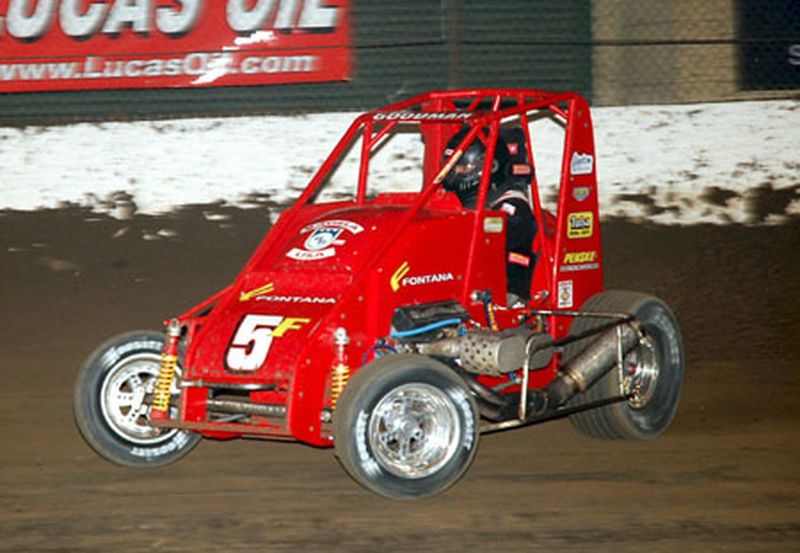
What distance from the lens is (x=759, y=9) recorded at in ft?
38.1

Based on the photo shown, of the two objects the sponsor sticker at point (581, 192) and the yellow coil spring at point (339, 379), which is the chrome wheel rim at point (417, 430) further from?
the sponsor sticker at point (581, 192)

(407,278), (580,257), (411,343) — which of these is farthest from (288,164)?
(411,343)

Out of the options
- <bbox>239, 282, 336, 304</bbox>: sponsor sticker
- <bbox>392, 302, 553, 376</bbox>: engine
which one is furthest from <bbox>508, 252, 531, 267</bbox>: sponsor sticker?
<bbox>239, 282, 336, 304</bbox>: sponsor sticker

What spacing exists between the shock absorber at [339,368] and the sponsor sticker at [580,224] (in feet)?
5.62

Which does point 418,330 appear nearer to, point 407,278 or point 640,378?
point 407,278

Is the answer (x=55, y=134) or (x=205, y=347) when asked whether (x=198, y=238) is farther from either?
(x=205, y=347)

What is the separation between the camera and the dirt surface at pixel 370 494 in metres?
5.48

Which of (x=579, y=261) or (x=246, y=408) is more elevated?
(x=579, y=261)

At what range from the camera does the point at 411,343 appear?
21.1 ft

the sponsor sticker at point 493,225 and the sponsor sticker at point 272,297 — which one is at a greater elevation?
the sponsor sticker at point 493,225

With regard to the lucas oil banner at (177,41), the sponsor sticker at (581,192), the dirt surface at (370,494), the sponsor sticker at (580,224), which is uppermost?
the lucas oil banner at (177,41)

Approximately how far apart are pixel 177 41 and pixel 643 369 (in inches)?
198

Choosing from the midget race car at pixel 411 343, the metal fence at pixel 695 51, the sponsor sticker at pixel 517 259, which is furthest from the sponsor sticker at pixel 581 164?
the metal fence at pixel 695 51

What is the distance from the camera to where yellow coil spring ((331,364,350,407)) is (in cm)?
600
